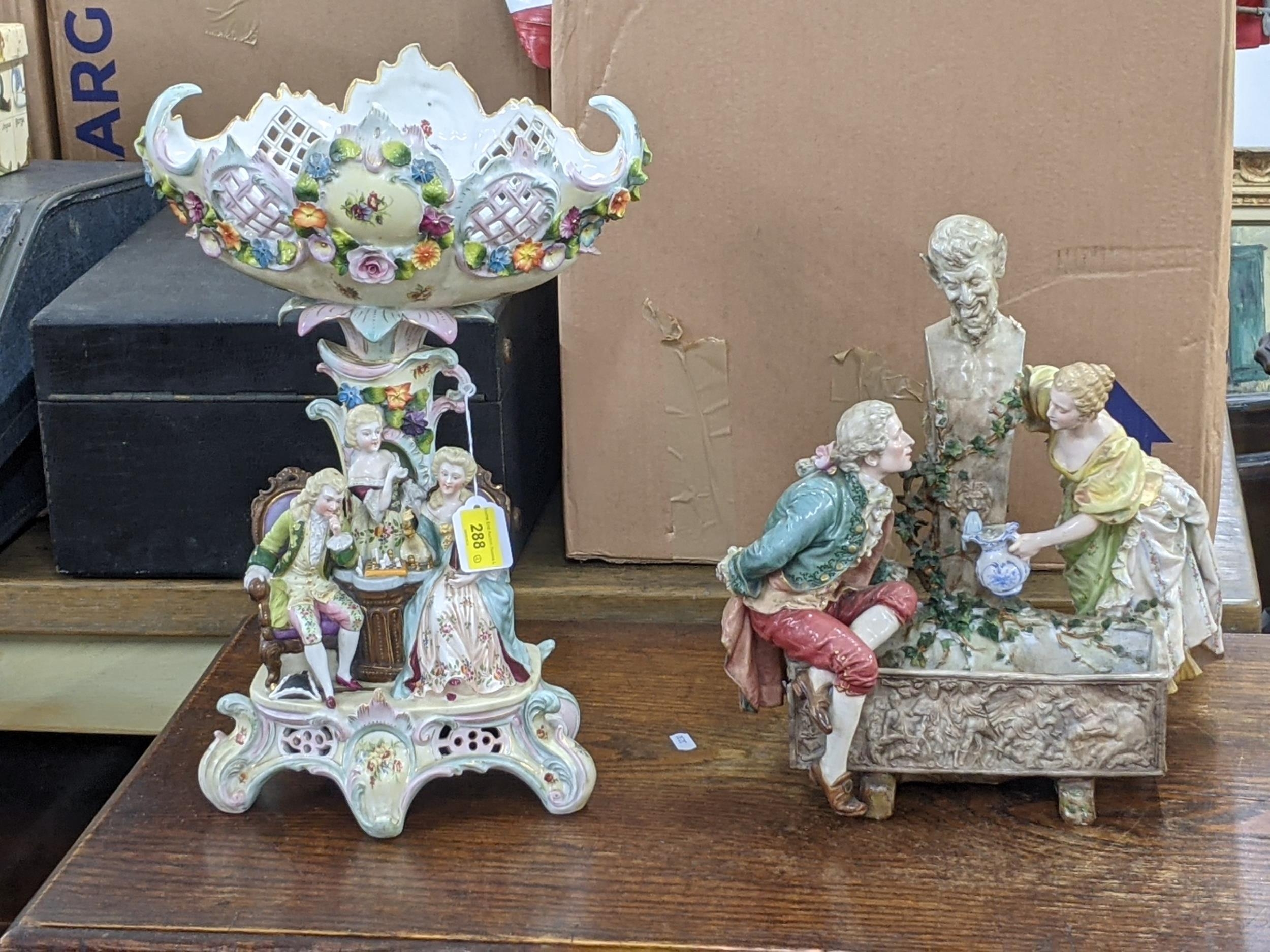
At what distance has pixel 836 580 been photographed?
108 centimetres

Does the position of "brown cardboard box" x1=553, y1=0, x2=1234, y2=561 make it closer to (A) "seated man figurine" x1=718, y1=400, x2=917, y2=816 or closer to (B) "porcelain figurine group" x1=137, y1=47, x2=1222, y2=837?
(B) "porcelain figurine group" x1=137, y1=47, x2=1222, y2=837

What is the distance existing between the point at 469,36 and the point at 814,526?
757mm

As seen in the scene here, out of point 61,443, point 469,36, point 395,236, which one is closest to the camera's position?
point 395,236

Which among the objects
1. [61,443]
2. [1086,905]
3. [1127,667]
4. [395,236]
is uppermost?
[395,236]

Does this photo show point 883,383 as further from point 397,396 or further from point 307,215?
point 307,215

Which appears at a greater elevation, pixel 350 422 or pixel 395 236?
pixel 395 236

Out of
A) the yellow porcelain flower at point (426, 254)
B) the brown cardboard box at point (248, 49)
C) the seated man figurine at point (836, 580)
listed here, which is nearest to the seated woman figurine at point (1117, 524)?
the seated man figurine at point (836, 580)

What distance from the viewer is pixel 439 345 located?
1359 millimetres

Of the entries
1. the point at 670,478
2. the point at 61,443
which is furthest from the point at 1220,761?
the point at 61,443

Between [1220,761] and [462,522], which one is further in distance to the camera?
[1220,761]

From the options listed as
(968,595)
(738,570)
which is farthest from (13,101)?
(968,595)

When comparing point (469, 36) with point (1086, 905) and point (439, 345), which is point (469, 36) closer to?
point (439, 345)

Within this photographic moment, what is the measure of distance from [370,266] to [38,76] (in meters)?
0.88

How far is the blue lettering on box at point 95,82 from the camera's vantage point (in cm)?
162
